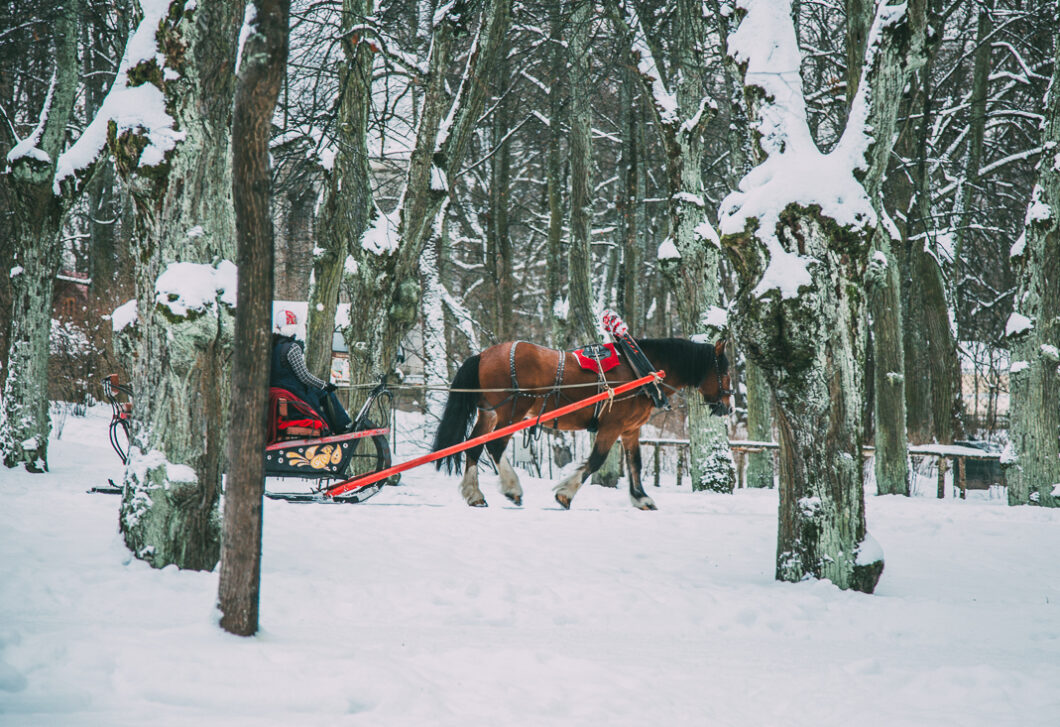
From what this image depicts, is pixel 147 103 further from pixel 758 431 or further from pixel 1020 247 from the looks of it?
pixel 758 431

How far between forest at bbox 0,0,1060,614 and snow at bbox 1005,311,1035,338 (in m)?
0.05

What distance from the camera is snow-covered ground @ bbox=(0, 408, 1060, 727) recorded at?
119 inches

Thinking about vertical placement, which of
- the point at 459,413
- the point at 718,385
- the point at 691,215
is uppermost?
the point at 691,215

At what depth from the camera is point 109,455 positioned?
1151 cm

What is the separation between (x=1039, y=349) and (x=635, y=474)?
527 centimetres

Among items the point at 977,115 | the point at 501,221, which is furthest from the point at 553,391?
the point at 977,115

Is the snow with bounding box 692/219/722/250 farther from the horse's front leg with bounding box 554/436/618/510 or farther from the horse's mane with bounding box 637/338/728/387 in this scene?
the horse's front leg with bounding box 554/436/618/510

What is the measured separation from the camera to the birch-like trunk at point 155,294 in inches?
184

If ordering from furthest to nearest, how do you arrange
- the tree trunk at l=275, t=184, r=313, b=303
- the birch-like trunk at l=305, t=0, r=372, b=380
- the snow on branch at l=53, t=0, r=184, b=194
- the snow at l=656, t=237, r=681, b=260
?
the tree trunk at l=275, t=184, r=313, b=303 < the snow at l=656, t=237, r=681, b=260 < the birch-like trunk at l=305, t=0, r=372, b=380 < the snow on branch at l=53, t=0, r=184, b=194

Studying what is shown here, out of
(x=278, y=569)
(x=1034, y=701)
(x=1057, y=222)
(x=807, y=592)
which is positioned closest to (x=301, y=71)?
(x=278, y=569)

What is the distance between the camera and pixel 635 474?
335 inches

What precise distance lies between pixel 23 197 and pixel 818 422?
8.79 metres

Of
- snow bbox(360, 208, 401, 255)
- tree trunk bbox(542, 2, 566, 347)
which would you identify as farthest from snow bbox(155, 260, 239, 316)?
tree trunk bbox(542, 2, 566, 347)

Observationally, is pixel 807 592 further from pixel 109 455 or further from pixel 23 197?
pixel 109 455
